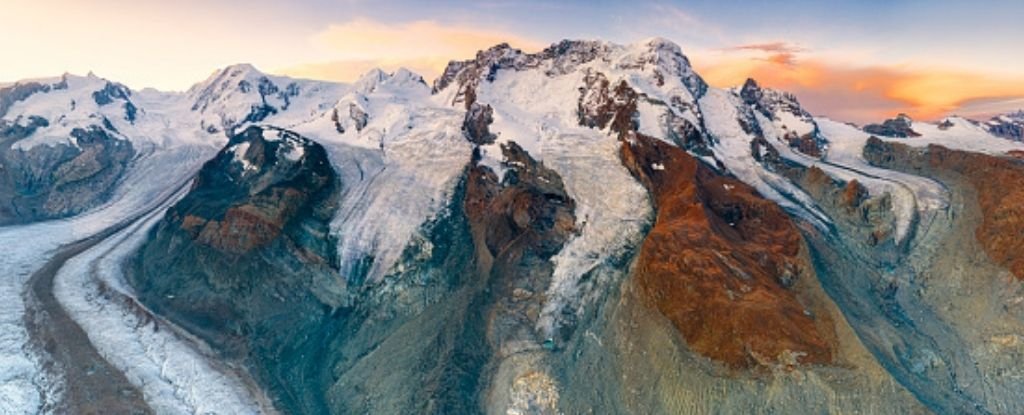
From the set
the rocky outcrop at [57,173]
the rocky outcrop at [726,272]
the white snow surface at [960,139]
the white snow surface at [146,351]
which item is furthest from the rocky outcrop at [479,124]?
the rocky outcrop at [57,173]

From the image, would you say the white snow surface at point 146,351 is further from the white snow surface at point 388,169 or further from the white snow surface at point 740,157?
the white snow surface at point 740,157

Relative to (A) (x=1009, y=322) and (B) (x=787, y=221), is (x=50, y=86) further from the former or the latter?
(A) (x=1009, y=322)

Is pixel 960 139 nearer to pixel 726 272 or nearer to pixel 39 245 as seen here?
pixel 726 272

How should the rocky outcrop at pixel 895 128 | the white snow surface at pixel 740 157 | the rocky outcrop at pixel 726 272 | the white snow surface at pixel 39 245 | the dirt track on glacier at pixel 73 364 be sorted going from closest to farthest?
the rocky outcrop at pixel 726 272 < the dirt track on glacier at pixel 73 364 < the white snow surface at pixel 39 245 < the white snow surface at pixel 740 157 < the rocky outcrop at pixel 895 128

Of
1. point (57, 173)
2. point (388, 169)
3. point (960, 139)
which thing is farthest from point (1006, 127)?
point (57, 173)

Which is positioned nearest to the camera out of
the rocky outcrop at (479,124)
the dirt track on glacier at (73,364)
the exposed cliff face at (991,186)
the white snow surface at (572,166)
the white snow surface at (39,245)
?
the dirt track on glacier at (73,364)

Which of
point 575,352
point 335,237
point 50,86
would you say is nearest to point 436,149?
point 335,237
